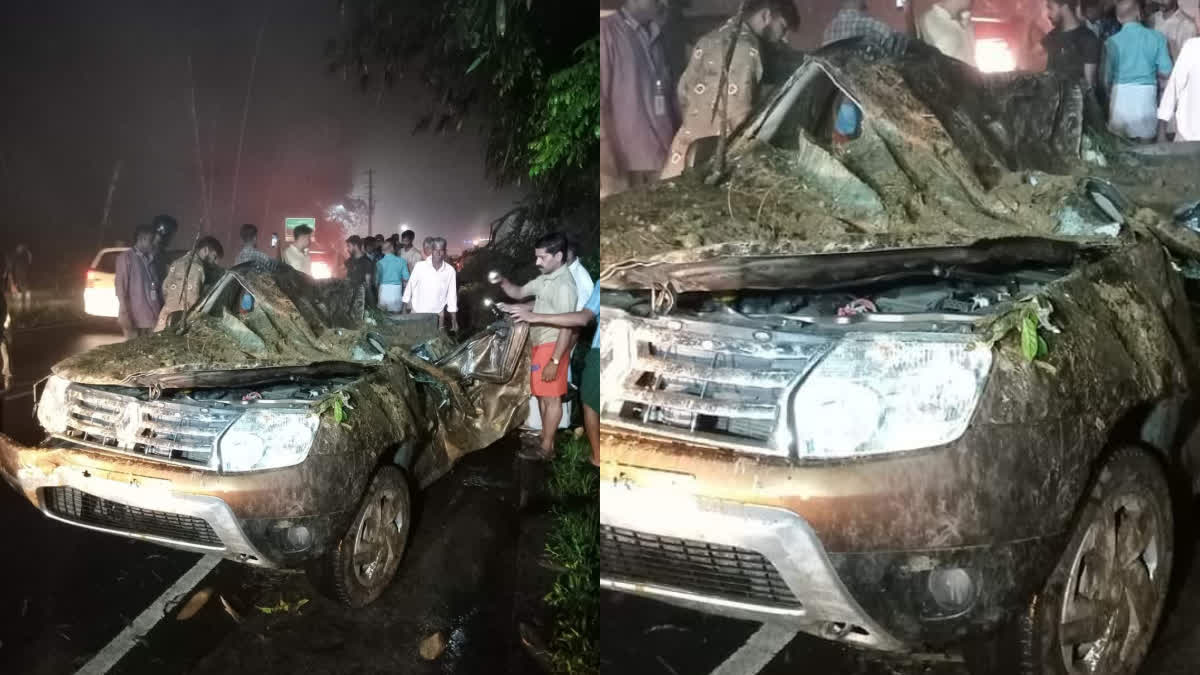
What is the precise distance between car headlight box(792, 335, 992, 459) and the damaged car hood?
97.4 inches

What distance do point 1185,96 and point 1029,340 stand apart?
3.40 meters

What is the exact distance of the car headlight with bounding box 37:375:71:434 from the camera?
3.33 metres

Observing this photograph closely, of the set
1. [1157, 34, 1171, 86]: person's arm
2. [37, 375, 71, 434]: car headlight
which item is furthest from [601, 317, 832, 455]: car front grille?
[1157, 34, 1171, 86]: person's arm

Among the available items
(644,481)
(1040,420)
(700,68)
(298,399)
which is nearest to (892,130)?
(700,68)

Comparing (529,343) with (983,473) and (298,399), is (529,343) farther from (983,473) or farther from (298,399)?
(983,473)

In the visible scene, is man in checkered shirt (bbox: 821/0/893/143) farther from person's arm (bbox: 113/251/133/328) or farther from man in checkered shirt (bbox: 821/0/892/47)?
person's arm (bbox: 113/251/133/328)

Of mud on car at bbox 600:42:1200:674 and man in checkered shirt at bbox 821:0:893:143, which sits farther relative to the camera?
man in checkered shirt at bbox 821:0:893:143

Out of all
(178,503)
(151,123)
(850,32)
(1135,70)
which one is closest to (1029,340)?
(850,32)

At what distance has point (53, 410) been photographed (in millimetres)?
3361

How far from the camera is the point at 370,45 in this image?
3.25m

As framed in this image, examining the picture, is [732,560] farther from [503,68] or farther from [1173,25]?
[1173,25]

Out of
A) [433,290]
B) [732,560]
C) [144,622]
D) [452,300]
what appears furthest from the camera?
[452,300]

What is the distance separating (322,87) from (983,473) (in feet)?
7.71

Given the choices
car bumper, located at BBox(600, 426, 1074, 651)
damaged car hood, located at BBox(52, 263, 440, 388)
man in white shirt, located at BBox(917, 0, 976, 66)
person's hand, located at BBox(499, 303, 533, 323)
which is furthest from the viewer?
man in white shirt, located at BBox(917, 0, 976, 66)
